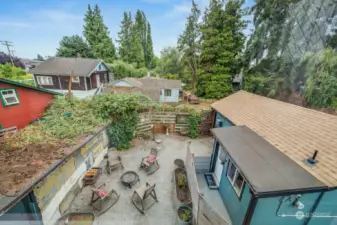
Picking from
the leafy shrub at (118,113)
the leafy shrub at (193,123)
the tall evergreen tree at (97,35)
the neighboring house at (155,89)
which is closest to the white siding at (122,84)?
the neighboring house at (155,89)

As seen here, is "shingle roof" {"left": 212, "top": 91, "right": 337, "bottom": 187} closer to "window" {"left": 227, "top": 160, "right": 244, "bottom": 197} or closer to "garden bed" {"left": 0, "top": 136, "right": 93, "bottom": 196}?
"window" {"left": 227, "top": 160, "right": 244, "bottom": 197}

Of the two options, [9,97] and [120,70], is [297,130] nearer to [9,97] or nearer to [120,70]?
[9,97]

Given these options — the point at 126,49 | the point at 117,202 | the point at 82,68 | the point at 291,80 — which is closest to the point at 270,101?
the point at 291,80

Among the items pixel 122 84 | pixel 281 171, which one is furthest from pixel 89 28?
pixel 281 171

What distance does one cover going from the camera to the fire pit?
613cm

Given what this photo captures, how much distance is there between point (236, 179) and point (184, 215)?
224cm

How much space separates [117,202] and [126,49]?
36.9m

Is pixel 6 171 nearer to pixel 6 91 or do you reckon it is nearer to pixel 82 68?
pixel 6 91

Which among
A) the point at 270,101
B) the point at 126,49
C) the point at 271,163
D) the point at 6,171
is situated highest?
the point at 126,49

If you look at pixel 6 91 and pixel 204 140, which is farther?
pixel 204 140

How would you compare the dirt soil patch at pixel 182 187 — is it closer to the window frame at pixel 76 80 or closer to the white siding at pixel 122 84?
the white siding at pixel 122 84

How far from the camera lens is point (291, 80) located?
37.7 ft

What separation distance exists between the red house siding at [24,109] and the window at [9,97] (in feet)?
0.51

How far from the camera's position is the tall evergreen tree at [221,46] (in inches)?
692
